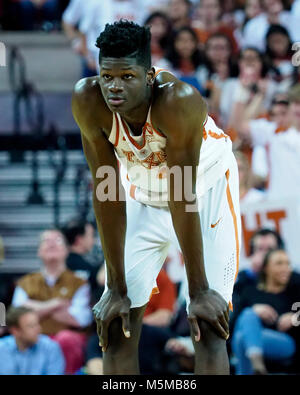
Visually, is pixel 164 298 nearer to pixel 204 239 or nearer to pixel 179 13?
pixel 204 239

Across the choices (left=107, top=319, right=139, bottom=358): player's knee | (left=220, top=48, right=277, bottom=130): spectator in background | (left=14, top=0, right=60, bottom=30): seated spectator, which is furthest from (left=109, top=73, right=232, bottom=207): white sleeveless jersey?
(left=14, top=0, right=60, bottom=30): seated spectator

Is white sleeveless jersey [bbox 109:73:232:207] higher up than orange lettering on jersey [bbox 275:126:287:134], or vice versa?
white sleeveless jersey [bbox 109:73:232:207]

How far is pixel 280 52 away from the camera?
25.9 feet

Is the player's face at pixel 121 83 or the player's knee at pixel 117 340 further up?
the player's face at pixel 121 83

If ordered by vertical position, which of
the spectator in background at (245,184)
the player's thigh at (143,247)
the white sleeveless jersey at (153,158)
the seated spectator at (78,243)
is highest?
the white sleeveless jersey at (153,158)

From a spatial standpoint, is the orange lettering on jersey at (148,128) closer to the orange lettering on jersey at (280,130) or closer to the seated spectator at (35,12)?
the orange lettering on jersey at (280,130)

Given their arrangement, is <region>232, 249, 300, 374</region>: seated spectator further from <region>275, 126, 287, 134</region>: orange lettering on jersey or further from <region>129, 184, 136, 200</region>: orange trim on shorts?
<region>129, 184, 136, 200</region>: orange trim on shorts

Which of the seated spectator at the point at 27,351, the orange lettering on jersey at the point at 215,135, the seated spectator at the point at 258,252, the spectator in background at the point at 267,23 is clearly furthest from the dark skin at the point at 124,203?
the spectator in background at the point at 267,23

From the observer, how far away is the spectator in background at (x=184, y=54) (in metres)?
7.78

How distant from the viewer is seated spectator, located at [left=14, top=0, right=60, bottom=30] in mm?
9727

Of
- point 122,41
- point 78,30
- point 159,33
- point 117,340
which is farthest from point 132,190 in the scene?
point 78,30

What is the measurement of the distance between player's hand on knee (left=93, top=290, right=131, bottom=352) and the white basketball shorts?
0.09m

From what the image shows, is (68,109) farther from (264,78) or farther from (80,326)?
(80,326)

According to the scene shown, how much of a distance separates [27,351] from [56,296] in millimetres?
686
